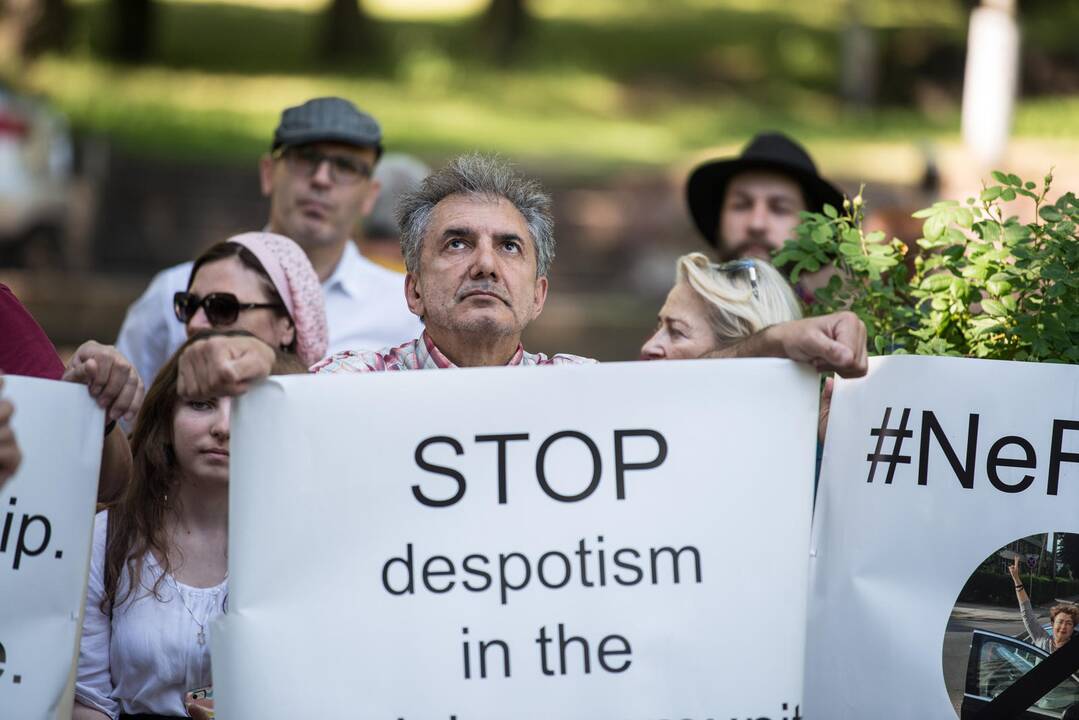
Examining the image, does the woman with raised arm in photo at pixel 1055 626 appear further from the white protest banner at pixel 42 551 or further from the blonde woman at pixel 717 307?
the white protest banner at pixel 42 551

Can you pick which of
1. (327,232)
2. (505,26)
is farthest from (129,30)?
(327,232)

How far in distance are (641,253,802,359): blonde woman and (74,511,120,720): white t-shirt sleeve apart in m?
1.48

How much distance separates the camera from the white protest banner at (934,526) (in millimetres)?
3205

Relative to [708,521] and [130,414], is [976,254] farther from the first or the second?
[130,414]

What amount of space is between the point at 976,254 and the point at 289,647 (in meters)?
1.91

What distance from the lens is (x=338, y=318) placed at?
532 cm

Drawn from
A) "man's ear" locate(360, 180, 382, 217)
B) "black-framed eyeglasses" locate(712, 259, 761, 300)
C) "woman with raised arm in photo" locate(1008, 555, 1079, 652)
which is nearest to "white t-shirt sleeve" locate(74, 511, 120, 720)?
"black-framed eyeglasses" locate(712, 259, 761, 300)

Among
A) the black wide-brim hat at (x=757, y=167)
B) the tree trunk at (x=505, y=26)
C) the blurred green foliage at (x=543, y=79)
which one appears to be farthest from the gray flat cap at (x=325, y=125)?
the tree trunk at (x=505, y=26)

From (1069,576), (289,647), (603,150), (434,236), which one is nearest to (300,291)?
(434,236)

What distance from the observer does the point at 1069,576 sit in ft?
10.4

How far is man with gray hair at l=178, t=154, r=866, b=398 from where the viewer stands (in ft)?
11.1

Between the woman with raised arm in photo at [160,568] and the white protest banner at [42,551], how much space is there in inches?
12.7

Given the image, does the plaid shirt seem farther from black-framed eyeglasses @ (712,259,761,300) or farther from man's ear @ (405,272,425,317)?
black-framed eyeglasses @ (712,259,761,300)

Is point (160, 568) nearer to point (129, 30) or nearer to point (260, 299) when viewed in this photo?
point (260, 299)
